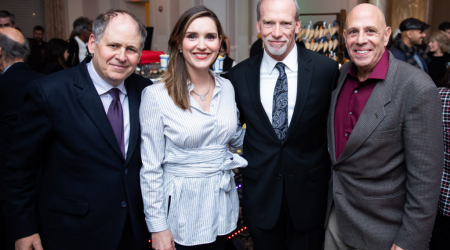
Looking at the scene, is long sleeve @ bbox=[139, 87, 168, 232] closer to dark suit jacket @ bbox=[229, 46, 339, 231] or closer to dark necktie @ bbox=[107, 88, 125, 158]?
dark necktie @ bbox=[107, 88, 125, 158]

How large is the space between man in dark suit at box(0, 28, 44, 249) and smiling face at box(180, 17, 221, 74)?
1.27 metres

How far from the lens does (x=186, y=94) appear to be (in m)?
1.68

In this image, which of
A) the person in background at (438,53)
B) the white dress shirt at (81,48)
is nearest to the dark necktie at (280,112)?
the person in background at (438,53)

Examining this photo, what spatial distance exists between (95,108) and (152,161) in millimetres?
332

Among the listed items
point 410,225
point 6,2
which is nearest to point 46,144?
point 410,225

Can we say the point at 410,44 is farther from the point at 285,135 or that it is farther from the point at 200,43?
the point at 200,43

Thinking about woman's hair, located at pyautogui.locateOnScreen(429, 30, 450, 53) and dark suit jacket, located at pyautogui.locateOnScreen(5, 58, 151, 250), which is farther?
woman's hair, located at pyautogui.locateOnScreen(429, 30, 450, 53)

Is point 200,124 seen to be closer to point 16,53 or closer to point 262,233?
point 262,233

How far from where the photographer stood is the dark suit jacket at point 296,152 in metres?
1.84

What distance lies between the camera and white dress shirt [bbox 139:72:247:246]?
163 centimetres

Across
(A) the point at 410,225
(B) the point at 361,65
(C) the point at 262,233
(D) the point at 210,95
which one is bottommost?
(C) the point at 262,233

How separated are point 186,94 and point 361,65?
2.59 feet

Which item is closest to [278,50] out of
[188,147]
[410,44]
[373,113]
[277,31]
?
[277,31]

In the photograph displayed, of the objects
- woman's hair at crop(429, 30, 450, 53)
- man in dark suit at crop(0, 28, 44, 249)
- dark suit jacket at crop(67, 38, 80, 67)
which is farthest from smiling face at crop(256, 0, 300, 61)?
dark suit jacket at crop(67, 38, 80, 67)
